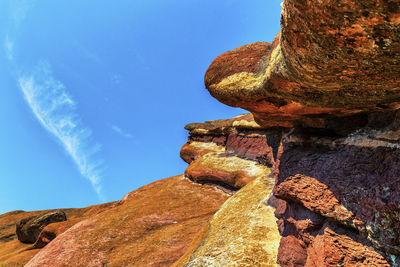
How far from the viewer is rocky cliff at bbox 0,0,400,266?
3674 mm

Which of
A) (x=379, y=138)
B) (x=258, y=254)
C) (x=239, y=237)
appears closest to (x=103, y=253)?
(x=239, y=237)

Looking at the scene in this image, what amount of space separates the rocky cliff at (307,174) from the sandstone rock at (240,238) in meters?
0.05

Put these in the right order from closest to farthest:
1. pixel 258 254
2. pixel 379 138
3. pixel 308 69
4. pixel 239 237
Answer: pixel 308 69 < pixel 379 138 < pixel 258 254 < pixel 239 237

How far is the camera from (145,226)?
558 inches

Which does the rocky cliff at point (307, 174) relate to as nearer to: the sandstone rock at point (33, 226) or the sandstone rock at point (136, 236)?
the sandstone rock at point (136, 236)

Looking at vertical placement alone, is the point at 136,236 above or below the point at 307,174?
above

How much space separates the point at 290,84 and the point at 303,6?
301cm

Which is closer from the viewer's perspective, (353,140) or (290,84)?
(290,84)

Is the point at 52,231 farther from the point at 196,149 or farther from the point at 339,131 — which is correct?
the point at 339,131

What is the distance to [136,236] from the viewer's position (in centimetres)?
1329

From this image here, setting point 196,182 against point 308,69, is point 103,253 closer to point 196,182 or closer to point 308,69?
point 196,182

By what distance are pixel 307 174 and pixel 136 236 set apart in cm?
1036

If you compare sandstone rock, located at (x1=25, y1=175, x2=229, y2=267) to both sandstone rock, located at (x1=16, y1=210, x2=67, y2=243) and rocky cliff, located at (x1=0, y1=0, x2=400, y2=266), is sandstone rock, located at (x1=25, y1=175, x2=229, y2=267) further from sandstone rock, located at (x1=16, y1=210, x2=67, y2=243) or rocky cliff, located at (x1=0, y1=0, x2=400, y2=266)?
sandstone rock, located at (x1=16, y1=210, x2=67, y2=243)

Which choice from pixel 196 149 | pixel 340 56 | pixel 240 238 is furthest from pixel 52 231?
pixel 340 56
